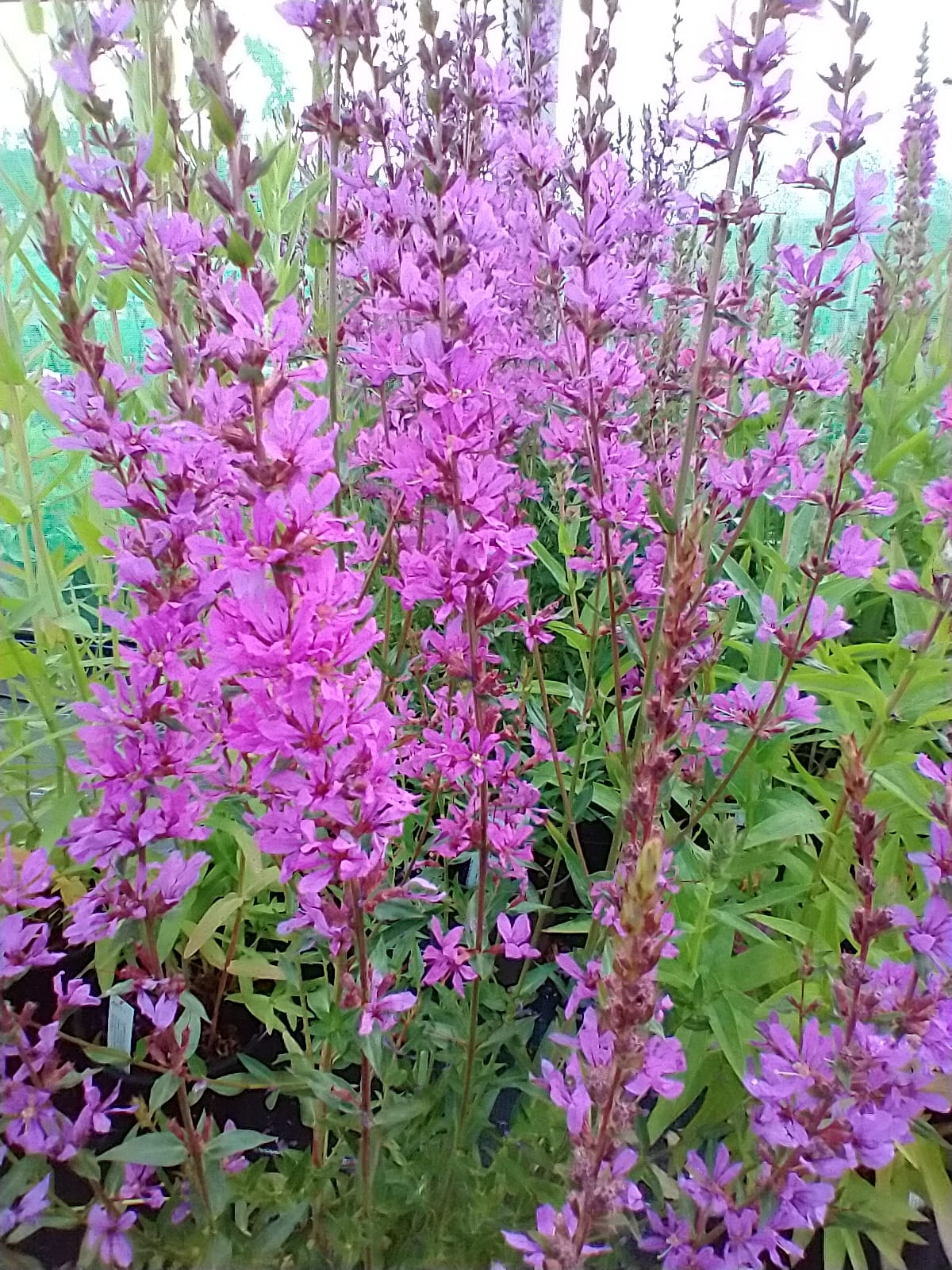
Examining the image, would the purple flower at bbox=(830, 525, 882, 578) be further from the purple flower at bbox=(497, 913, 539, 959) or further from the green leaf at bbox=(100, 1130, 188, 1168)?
the green leaf at bbox=(100, 1130, 188, 1168)

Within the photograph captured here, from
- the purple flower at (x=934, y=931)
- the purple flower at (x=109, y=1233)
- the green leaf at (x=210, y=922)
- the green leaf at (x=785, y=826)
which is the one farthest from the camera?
the green leaf at (x=210, y=922)

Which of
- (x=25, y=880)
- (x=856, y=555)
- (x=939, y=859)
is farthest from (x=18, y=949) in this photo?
(x=856, y=555)

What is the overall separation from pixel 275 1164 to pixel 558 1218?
65 centimetres

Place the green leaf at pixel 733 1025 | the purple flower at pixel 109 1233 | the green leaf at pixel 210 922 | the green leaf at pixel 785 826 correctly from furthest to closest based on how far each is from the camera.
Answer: the green leaf at pixel 210 922, the green leaf at pixel 785 826, the green leaf at pixel 733 1025, the purple flower at pixel 109 1233

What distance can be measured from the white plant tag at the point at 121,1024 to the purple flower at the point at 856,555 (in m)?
A: 0.98

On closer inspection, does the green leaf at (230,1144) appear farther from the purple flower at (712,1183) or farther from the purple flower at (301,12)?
the purple flower at (301,12)

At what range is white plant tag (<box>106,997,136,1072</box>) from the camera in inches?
40.9

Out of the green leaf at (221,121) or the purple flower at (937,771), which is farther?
the purple flower at (937,771)

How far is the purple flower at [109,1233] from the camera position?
0.77 metres

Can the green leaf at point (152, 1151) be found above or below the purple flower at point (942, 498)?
below

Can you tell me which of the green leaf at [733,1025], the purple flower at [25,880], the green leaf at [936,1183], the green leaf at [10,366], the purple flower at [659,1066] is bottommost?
the green leaf at [936,1183]

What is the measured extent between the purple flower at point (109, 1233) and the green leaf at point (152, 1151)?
0.20 ft

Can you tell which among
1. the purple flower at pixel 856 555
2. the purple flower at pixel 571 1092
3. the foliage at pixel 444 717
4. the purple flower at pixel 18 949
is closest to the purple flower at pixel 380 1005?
the foliage at pixel 444 717

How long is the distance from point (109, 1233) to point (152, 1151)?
111 millimetres
